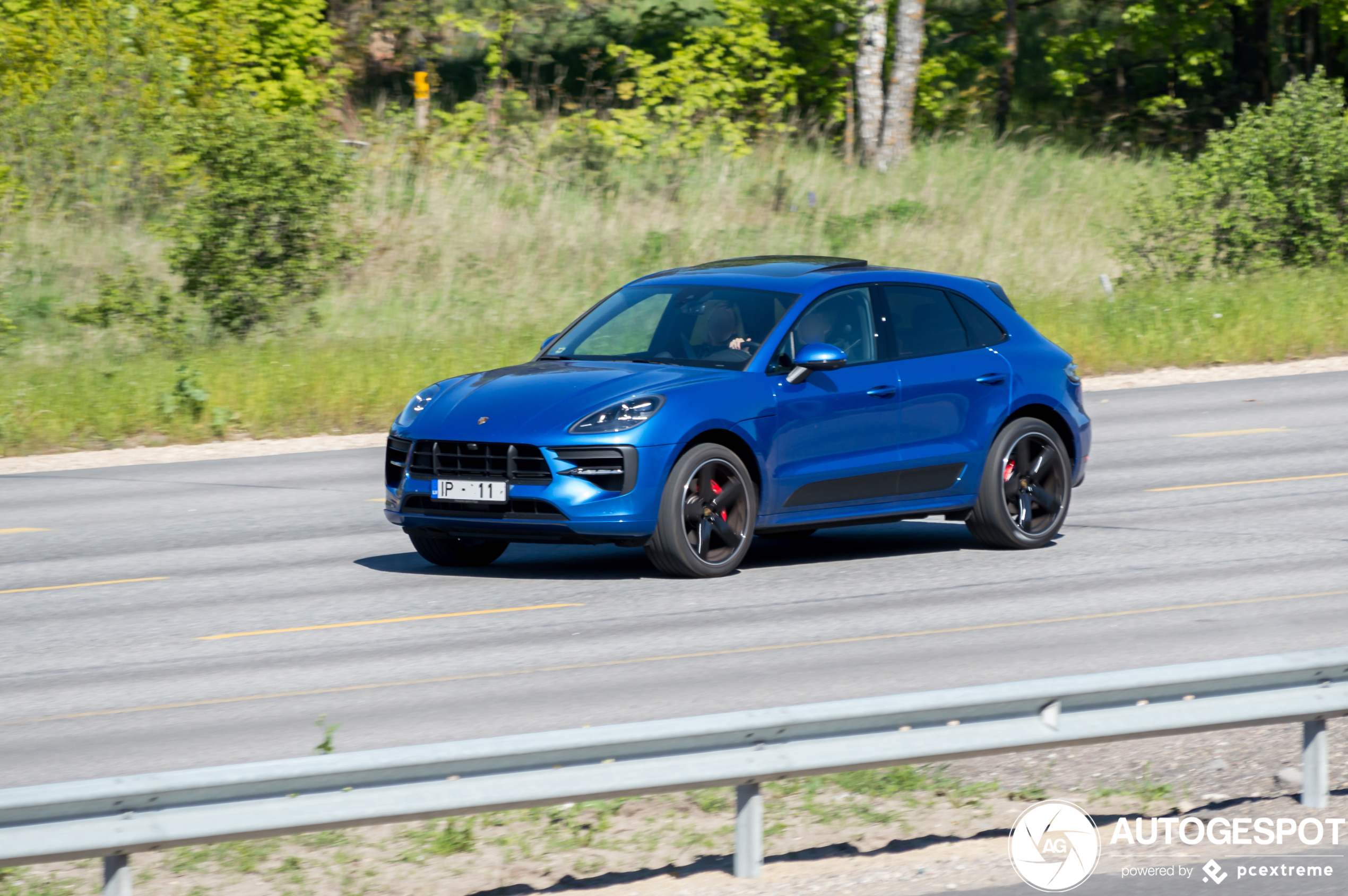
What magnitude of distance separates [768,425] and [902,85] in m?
25.8

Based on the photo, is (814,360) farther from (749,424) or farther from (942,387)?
(942,387)

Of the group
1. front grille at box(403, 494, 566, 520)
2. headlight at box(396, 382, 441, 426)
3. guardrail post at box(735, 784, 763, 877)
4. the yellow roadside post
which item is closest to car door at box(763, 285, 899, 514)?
front grille at box(403, 494, 566, 520)

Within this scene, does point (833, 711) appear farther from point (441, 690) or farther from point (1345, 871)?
point (441, 690)

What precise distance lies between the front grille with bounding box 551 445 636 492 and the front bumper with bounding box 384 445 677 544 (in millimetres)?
19

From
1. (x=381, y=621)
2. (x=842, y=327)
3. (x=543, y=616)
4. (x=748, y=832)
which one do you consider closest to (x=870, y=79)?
(x=842, y=327)

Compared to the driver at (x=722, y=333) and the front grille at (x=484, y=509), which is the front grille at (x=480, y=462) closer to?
the front grille at (x=484, y=509)

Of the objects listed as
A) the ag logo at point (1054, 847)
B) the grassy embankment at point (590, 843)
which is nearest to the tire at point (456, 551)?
the grassy embankment at point (590, 843)

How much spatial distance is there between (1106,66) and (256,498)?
35670 millimetres

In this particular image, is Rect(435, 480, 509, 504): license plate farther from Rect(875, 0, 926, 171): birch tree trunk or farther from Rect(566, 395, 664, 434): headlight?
Rect(875, 0, 926, 171): birch tree trunk

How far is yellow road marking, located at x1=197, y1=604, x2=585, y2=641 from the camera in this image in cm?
915

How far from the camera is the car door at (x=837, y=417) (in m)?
10.4

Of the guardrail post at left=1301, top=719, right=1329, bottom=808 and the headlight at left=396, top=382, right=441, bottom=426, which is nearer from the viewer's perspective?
the guardrail post at left=1301, top=719, right=1329, bottom=808

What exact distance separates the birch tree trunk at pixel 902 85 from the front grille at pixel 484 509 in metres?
25.8

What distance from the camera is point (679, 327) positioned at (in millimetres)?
10867
